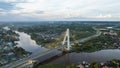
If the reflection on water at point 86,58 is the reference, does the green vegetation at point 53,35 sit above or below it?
below

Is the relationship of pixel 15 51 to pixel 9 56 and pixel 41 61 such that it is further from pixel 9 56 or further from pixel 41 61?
pixel 41 61

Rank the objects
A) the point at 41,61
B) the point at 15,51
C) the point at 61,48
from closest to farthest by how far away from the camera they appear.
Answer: the point at 41,61
the point at 15,51
the point at 61,48

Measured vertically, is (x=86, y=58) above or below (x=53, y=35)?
above

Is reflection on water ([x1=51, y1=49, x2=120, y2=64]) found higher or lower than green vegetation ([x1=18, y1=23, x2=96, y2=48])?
higher

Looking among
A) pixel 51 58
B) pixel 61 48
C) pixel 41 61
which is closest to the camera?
pixel 41 61

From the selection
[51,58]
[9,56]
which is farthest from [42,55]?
[9,56]

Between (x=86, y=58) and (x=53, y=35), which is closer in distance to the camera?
(x=86, y=58)

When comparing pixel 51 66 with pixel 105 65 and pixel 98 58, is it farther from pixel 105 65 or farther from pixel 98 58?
pixel 98 58

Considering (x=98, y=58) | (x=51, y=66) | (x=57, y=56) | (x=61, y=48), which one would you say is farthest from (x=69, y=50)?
(x=51, y=66)

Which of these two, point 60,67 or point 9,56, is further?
point 9,56

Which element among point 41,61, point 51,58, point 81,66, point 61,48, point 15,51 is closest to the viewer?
point 81,66
